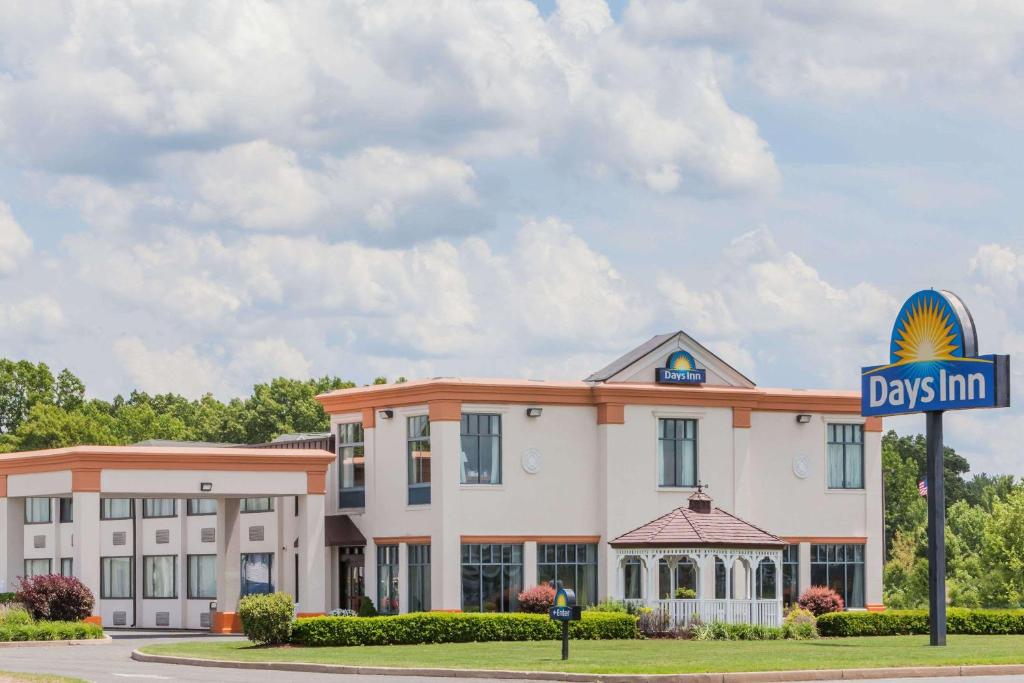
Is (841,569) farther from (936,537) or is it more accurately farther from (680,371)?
(936,537)

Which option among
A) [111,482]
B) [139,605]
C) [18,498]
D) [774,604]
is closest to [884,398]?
[774,604]

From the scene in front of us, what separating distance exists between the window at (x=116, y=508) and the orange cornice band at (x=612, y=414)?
66.6ft

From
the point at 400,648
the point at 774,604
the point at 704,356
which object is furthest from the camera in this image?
the point at 704,356

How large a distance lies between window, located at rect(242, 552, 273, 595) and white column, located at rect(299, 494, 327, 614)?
15.3ft

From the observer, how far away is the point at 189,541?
62.3 metres

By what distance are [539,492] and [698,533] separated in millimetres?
5230

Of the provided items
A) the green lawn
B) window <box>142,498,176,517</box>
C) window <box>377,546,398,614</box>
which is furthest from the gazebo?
window <box>142,498,176,517</box>

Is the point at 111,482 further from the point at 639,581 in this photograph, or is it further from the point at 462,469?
the point at 639,581

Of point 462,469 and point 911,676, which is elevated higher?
point 462,469

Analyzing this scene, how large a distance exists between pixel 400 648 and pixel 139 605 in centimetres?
2519

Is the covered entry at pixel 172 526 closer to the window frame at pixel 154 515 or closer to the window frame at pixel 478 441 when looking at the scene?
the window frame at pixel 154 515

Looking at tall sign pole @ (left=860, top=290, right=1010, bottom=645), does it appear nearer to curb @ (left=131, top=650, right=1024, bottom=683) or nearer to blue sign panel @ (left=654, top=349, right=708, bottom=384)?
curb @ (left=131, top=650, right=1024, bottom=683)

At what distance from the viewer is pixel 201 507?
6184 centimetres

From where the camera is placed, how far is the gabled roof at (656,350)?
53.8 m
